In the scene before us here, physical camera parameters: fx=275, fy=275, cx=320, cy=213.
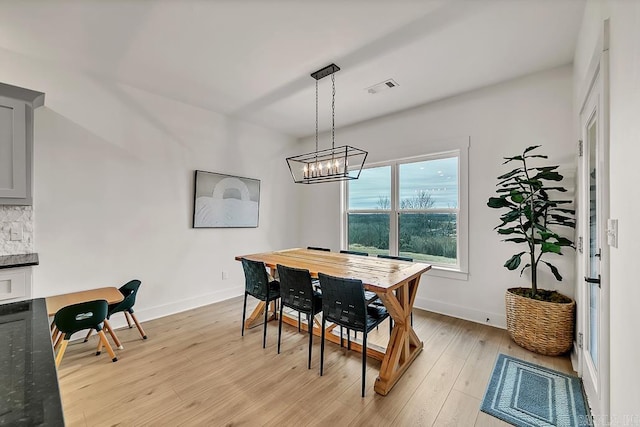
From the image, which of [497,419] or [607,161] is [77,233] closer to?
[497,419]

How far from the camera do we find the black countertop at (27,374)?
547mm

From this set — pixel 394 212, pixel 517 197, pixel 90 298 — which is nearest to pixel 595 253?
pixel 517 197

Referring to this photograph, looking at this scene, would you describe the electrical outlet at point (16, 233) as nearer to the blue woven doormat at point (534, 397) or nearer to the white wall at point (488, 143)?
the blue woven doormat at point (534, 397)

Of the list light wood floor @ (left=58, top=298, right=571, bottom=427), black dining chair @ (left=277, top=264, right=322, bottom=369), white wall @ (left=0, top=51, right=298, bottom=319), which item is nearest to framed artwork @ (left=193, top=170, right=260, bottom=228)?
white wall @ (left=0, top=51, right=298, bottom=319)

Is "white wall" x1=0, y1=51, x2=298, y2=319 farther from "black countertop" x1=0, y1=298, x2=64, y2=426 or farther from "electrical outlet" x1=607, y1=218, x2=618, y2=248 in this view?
"electrical outlet" x1=607, y1=218, x2=618, y2=248

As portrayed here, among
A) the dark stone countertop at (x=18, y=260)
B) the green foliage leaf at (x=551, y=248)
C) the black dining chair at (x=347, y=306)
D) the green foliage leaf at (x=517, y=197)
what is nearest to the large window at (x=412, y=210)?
the green foliage leaf at (x=517, y=197)

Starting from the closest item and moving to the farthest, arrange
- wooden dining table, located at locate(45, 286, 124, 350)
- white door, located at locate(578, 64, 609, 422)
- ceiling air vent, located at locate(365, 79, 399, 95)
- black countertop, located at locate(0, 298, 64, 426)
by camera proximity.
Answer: black countertop, located at locate(0, 298, 64, 426) → white door, located at locate(578, 64, 609, 422) → wooden dining table, located at locate(45, 286, 124, 350) → ceiling air vent, located at locate(365, 79, 399, 95)

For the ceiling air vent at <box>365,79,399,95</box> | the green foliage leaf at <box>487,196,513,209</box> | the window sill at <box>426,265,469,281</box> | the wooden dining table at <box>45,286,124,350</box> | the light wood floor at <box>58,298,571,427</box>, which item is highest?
the ceiling air vent at <box>365,79,399,95</box>

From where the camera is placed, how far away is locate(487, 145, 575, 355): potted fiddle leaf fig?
8.05ft

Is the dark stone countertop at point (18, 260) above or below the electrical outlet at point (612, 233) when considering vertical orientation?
below

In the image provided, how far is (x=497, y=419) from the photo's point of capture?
1.79m

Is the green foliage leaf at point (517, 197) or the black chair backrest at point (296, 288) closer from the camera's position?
the black chair backrest at point (296, 288)

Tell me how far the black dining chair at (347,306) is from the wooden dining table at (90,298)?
2002mm

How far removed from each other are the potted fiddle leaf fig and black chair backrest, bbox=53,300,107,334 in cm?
373
